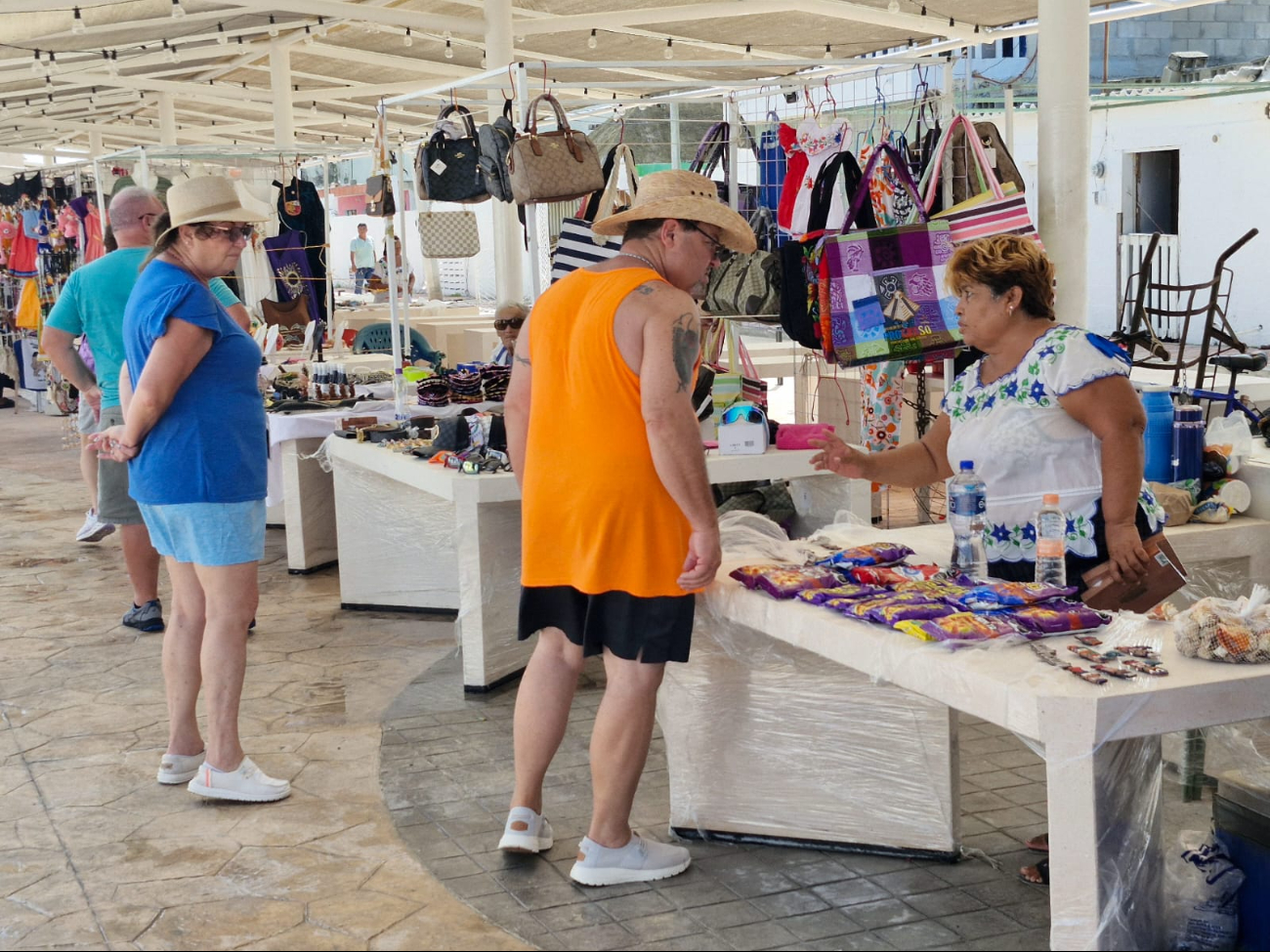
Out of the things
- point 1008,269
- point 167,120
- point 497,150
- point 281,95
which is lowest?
point 1008,269

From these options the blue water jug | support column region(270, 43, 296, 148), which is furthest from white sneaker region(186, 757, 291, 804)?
support column region(270, 43, 296, 148)

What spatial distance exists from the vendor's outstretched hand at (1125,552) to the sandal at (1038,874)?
0.69 meters

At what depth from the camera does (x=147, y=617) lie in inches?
236

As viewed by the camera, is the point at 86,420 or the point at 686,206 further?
the point at 86,420

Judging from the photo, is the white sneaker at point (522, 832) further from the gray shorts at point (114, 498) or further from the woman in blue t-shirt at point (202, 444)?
the gray shorts at point (114, 498)

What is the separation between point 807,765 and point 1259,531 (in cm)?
186

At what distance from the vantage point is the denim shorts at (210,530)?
3.79m

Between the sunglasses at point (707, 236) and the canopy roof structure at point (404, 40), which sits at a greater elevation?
the canopy roof structure at point (404, 40)

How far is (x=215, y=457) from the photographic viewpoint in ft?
12.5

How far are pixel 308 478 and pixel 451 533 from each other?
1196 mm

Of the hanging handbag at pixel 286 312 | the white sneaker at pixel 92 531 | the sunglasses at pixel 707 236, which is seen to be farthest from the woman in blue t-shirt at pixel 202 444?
the hanging handbag at pixel 286 312

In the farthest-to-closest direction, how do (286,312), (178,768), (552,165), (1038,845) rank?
(286,312) < (552,165) < (178,768) < (1038,845)

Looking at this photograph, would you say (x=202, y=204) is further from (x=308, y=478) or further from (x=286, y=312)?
(x=286, y=312)

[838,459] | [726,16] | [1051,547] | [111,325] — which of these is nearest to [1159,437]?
[838,459]
